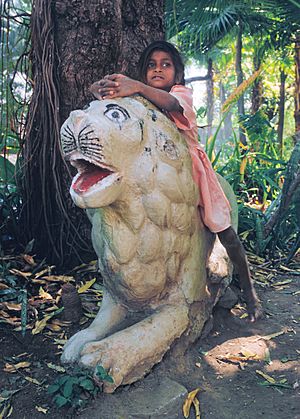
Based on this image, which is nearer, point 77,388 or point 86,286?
point 77,388

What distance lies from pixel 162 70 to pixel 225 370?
1.50m

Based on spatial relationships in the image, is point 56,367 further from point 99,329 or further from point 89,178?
point 89,178

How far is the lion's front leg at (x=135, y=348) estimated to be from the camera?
2.00 metres

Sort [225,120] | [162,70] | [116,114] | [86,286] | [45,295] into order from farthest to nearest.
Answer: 1. [225,120]
2. [86,286]
3. [45,295]
4. [162,70]
5. [116,114]

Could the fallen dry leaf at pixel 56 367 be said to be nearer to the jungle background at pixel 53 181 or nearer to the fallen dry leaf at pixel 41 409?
the jungle background at pixel 53 181

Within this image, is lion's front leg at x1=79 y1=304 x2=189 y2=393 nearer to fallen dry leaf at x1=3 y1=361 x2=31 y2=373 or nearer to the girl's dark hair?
fallen dry leaf at x1=3 y1=361 x2=31 y2=373

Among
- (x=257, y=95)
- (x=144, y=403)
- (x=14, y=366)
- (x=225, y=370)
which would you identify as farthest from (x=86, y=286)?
(x=257, y=95)

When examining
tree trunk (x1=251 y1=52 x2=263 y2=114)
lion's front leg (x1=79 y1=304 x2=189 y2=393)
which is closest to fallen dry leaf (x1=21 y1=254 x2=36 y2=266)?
lion's front leg (x1=79 y1=304 x2=189 y2=393)

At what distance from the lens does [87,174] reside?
198 centimetres

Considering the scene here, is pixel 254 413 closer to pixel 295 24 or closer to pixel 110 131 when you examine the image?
pixel 110 131

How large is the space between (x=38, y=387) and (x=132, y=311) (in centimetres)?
53

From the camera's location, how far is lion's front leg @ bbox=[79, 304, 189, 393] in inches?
78.8

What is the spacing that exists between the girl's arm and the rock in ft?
4.00

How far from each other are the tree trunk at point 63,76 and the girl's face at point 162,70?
78 cm
